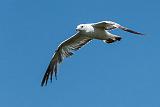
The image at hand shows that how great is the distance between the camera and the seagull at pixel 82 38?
27.1m

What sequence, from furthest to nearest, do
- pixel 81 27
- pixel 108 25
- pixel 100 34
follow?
pixel 81 27 → pixel 100 34 → pixel 108 25

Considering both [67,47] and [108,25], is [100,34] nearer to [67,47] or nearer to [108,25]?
[108,25]

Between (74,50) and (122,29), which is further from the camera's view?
(74,50)

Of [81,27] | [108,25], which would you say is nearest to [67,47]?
[81,27]

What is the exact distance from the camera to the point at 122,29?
26062 mm

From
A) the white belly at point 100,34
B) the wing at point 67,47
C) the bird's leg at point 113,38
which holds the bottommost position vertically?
the bird's leg at point 113,38

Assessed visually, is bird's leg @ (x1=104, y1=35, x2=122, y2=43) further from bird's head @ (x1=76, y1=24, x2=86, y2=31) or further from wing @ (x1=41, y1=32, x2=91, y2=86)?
wing @ (x1=41, y1=32, x2=91, y2=86)

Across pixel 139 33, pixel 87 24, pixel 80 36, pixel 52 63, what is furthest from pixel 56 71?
pixel 139 33

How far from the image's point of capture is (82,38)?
30.5 meters

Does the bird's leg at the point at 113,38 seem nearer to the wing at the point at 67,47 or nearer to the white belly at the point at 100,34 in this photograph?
the white belly at the point at 100,34

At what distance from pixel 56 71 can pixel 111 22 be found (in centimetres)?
600

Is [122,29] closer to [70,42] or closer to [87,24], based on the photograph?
[87,24]

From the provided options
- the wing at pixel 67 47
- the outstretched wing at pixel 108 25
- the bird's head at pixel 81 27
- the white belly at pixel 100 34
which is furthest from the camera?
the wing at pixel 67 47

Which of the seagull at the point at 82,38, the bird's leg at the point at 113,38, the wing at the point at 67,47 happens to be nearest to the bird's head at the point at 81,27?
the seagull at the point at 82,38
